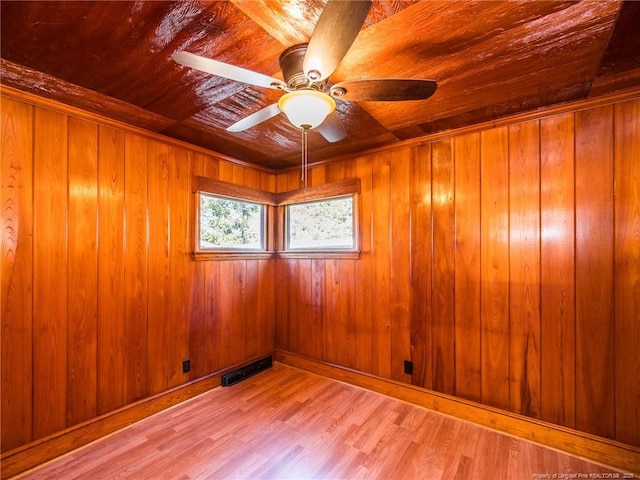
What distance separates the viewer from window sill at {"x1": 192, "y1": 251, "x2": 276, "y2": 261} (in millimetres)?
2730

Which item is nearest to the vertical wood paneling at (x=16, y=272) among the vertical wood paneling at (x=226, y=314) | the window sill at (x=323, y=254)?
the vertical wood paneling at (x=226, y=314)

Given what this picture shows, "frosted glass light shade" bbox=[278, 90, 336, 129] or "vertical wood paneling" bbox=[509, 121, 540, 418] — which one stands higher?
"frosted glass light shade" bbox=[278, 90, 336, 129]

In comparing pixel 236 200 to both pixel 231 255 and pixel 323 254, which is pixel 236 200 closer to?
pixel 231 255

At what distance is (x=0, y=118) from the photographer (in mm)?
1701

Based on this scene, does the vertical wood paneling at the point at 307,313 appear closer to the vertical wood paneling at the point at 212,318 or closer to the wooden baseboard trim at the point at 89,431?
the vertical wood paneling at the point at 212,318

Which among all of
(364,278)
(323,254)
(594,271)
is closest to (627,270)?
(594,271)

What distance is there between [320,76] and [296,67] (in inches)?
11.3

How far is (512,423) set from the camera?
209 cm

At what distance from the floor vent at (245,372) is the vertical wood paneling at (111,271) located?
2.96 feet

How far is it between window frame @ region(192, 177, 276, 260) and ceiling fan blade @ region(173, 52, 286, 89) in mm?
1690

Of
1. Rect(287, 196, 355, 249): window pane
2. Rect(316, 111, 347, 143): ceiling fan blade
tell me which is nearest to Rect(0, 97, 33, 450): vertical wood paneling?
Rect(316, 111, 347, 143): ceiling fan blade

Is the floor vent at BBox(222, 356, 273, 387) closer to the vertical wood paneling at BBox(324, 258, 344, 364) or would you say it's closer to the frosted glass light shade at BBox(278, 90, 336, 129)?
the vertical wood paneling at BBox(324, 258, 344, 364)

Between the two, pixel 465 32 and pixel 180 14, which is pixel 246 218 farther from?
pixel 465 32

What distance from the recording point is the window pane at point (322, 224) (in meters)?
3.06
